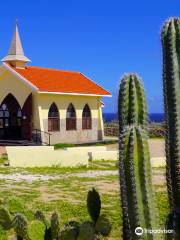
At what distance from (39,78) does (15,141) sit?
509cm

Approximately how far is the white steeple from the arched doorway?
2.50 meters

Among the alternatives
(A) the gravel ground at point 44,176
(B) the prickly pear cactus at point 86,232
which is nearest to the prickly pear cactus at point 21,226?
(B) the prickly pear cactus at point 86,232

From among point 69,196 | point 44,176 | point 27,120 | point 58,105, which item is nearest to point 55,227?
point 69,196

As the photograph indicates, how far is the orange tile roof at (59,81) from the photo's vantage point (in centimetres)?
3410

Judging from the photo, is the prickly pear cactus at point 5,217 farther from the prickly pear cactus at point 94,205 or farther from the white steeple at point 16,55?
the white steeple at point 16,55

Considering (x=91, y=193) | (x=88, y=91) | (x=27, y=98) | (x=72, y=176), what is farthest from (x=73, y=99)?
(x=91, y=193)

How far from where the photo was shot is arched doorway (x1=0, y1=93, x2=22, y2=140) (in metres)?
35.0

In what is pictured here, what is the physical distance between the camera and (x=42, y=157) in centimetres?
2147

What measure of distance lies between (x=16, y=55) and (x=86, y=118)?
23.1ft

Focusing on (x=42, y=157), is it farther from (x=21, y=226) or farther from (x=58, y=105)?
(x=21, y=226)

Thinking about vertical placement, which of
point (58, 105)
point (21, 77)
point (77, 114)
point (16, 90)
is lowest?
point (77, 114)

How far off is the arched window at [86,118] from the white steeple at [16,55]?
5.72 metres

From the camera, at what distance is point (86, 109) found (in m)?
37.8

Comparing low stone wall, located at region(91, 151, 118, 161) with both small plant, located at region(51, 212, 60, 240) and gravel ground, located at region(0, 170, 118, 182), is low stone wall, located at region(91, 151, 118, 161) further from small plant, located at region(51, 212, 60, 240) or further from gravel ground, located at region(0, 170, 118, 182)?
small plant, located at region(51, 212, 60, 240)
